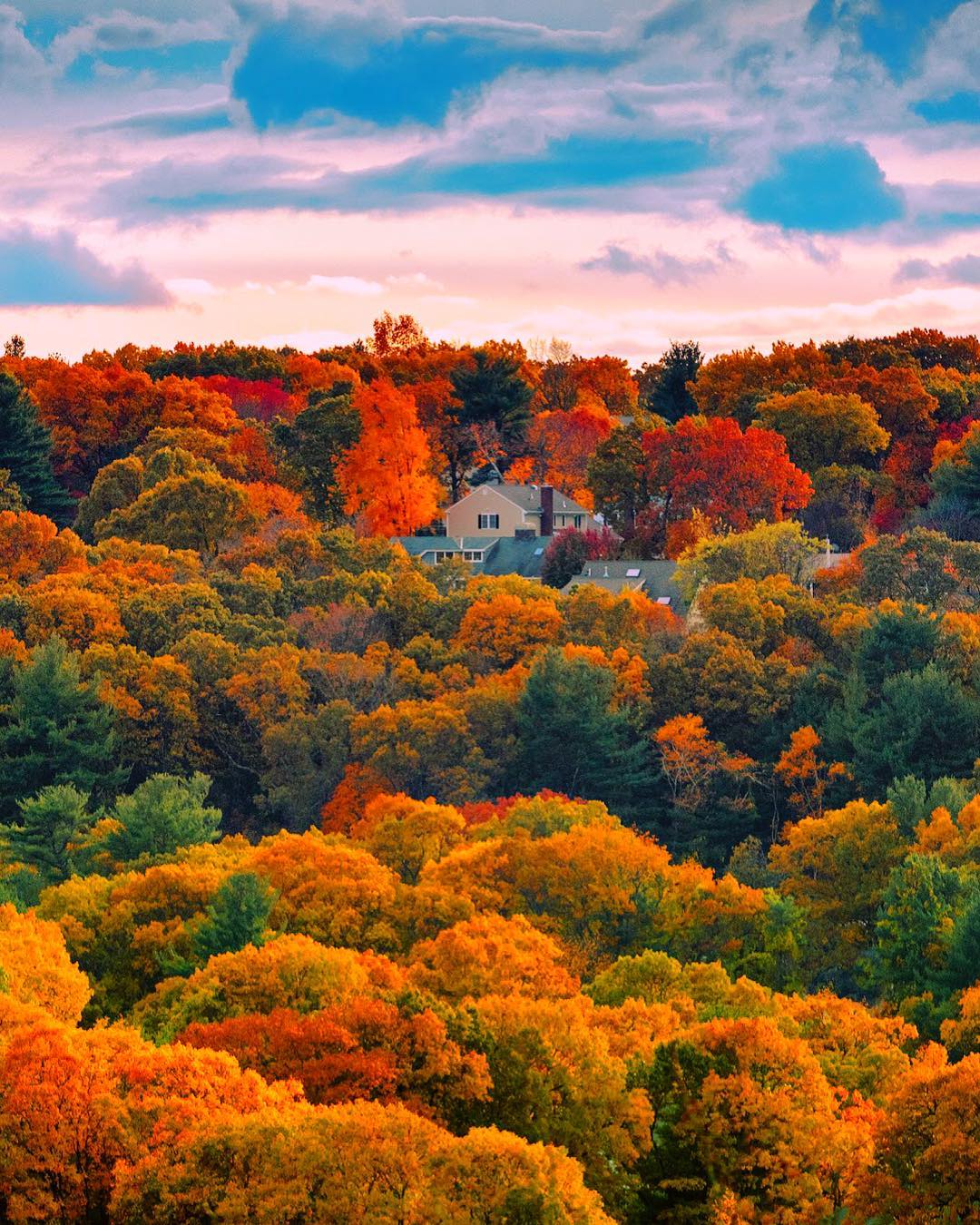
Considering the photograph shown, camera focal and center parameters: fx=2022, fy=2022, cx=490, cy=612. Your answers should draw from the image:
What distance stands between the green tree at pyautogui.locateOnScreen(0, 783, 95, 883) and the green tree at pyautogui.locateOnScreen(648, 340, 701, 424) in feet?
249

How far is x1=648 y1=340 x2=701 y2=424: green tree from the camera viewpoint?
14375 cm

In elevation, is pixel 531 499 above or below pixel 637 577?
above

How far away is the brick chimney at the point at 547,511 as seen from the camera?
120 m

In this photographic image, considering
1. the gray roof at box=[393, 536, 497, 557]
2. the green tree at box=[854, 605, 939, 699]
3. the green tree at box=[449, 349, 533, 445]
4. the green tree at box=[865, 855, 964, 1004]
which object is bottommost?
the green tree at box=[865, 855, 964, 1004]

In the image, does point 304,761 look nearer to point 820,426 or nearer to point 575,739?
point 575,739

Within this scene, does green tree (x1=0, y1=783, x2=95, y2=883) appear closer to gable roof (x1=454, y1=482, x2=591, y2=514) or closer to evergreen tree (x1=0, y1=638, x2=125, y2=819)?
evergreen tree (x1=0, y1=638, x2=125, y2=819)

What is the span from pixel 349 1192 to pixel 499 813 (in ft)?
143

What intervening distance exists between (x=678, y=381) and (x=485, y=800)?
68342 mm

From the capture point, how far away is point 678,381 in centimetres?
14412

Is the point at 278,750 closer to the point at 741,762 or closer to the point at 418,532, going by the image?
the point at 741,762

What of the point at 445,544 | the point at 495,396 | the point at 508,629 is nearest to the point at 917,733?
the point at 508,629

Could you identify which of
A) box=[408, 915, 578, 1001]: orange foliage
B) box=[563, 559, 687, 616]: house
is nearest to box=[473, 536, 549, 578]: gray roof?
box=[563, 559, 687, 616]: house

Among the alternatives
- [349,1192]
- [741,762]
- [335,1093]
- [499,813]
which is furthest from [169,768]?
[349,1192]

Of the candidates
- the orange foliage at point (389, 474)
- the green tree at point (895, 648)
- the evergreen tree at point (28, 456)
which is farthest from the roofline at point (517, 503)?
the green tree at point (895, 648)
